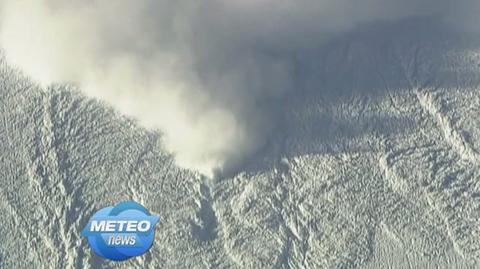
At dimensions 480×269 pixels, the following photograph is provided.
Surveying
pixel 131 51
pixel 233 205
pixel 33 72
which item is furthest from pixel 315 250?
pixel 33 72

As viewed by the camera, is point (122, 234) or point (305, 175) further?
point (305, 175)

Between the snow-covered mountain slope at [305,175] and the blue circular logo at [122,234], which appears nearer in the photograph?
the blue circular logo at [122,234]

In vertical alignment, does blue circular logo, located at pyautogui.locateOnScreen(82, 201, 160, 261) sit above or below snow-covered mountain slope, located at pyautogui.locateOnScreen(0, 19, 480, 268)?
below

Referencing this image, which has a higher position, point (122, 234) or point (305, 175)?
point (305, 175)

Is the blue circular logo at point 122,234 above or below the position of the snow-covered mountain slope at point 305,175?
below
